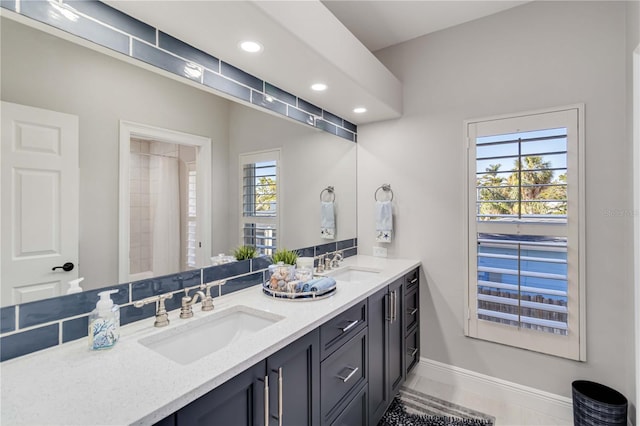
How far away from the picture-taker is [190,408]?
0.79m

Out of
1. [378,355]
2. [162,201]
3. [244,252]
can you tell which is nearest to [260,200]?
[244,252]

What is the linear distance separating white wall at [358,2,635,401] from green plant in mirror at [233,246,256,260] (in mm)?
1224

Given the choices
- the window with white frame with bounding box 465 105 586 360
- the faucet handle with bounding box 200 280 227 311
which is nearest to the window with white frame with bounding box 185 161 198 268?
the faucet handle with bounding box 200 280 227 311

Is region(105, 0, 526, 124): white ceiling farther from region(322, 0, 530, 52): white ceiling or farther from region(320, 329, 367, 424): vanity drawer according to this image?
region(320, 329, 367, 424): vanity drawer

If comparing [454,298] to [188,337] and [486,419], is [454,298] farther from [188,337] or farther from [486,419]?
[188,337]

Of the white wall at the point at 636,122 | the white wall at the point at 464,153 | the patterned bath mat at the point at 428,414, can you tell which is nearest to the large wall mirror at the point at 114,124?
the white wall at the point at 464,153

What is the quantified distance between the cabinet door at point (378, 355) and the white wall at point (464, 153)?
2.32 feet

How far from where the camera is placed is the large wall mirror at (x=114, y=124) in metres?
0.95

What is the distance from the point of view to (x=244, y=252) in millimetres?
1697

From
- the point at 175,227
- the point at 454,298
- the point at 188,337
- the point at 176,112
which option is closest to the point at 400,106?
→ the point at 454,298

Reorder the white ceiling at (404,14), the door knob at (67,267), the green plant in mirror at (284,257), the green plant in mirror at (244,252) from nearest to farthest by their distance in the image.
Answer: the door knob at (67,267) → the green plant in mirror at (244,252) → the green plant in mirror at (284,257) → the white ceiling at (404,14)

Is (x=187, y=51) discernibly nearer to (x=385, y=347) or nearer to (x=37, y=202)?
(x=37, y=202)

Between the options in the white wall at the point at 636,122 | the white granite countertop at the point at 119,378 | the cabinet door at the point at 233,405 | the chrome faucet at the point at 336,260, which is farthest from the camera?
the chrome faucet at the point at 336,260

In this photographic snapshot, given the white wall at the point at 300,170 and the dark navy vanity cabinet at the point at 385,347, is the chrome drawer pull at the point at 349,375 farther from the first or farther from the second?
the white wall at the point at 300,170
